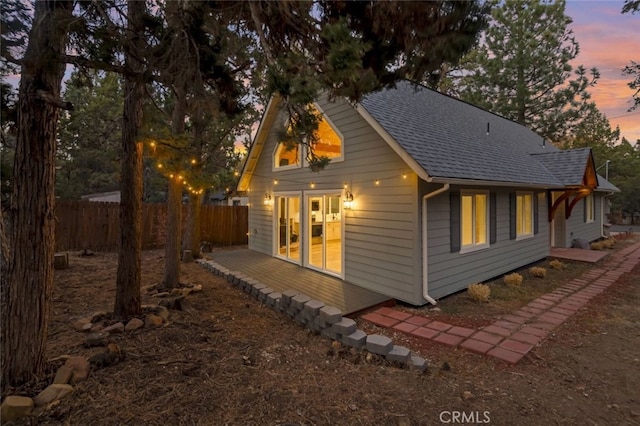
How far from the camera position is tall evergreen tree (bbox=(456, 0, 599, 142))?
18234 mm

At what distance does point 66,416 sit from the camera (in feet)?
8.41

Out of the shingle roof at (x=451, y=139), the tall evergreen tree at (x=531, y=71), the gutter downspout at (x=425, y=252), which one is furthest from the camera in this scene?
the tall evergreen tree at (x=531, y=71)

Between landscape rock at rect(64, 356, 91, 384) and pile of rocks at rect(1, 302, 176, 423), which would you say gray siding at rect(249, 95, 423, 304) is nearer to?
pile of rocks at rect(1, 302, 176, 423)

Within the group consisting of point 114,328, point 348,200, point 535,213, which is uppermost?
point 348,200

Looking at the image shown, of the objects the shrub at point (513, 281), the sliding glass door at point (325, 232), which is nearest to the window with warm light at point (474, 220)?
the shrub at point (513, 281)

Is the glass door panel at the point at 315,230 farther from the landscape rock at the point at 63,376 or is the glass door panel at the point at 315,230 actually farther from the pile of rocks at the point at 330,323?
the landscape rock at the point at 63,376

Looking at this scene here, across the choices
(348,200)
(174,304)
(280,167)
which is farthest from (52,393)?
(280,167)

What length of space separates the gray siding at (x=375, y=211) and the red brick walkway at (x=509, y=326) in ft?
2.55

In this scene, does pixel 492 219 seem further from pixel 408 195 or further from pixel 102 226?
pixel 102 226

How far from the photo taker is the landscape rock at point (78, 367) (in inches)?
118

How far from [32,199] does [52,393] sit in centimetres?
174

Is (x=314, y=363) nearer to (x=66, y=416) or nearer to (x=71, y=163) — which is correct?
(x=66, y=416)

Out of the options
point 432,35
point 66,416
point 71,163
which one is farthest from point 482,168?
point 71,163

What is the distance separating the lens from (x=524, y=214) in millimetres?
8984
